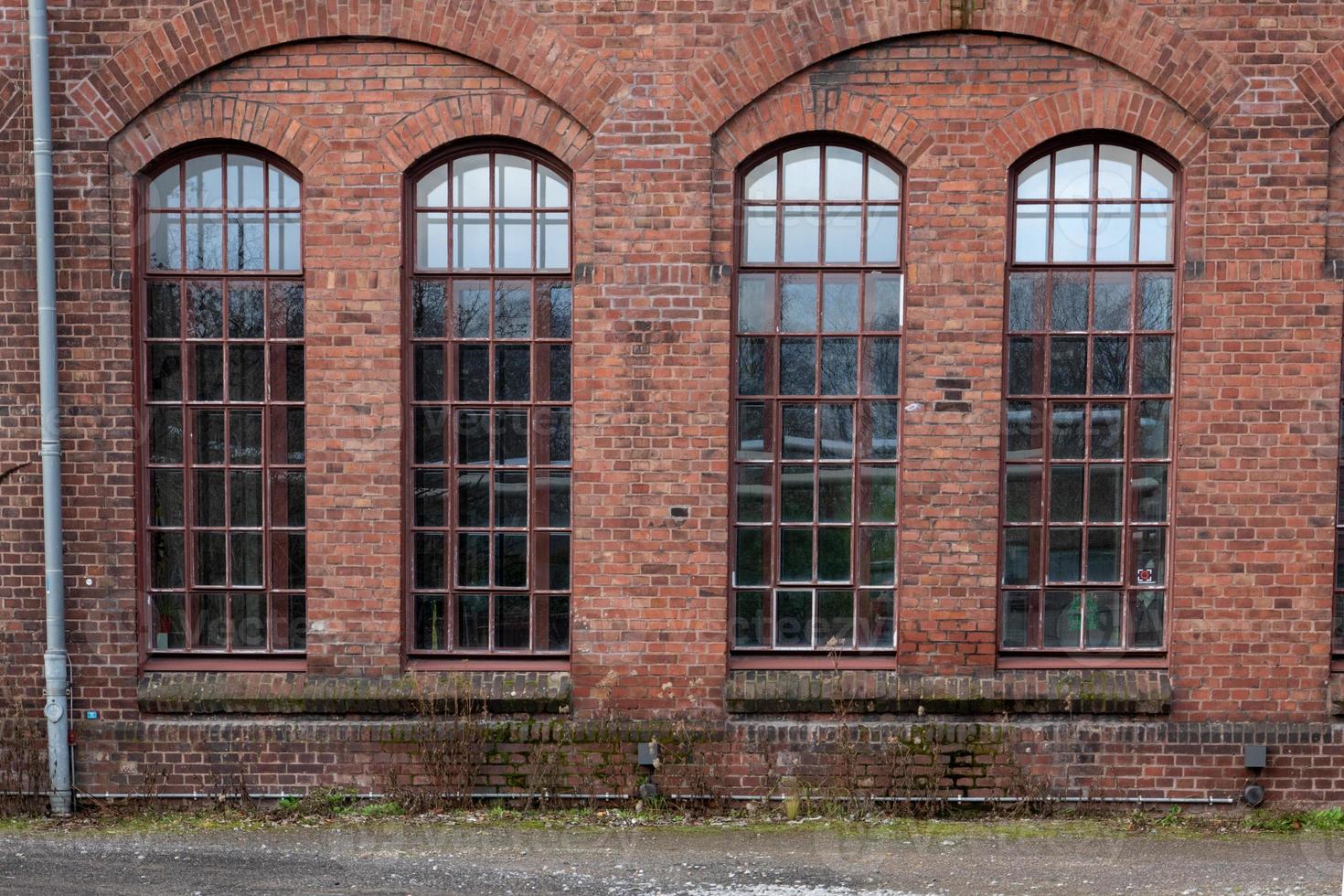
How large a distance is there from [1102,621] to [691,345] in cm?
341

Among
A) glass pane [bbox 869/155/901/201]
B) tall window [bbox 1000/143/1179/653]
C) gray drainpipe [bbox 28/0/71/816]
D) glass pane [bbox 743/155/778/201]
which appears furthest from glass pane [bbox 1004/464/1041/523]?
gray drainpipe [bbox 28/0/71/816]

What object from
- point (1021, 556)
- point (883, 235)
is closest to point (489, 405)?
point (883, 235)

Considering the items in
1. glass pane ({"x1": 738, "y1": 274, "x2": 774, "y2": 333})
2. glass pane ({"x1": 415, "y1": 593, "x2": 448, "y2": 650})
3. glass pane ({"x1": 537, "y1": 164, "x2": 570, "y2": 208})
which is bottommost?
glass pane ({"x1": 415, "y1": 593, "x2": 448, "y2": 650})

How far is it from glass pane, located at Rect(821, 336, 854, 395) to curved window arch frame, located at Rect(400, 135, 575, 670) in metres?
1.75

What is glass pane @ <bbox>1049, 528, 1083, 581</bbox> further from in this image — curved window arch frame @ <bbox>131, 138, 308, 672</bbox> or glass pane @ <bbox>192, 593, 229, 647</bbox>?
glass pane @ <bbox>192, 593, 229, 647</bbox>

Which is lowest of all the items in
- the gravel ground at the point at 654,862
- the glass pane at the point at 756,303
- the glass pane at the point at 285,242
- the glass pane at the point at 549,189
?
the gravel ground at the point at 654,862

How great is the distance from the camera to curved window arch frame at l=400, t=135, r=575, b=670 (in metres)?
→ 7.44

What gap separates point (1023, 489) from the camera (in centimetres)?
A: 750

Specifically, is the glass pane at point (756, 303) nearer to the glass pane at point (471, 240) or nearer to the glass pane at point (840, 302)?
the glass pane at point (840, 302)

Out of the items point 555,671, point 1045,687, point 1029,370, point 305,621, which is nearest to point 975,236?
point 1029,370

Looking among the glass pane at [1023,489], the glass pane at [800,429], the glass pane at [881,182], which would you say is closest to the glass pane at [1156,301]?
the glass pane at [1023,489]

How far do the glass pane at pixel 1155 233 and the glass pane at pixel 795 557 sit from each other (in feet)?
9.80

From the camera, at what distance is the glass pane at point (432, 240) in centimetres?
752

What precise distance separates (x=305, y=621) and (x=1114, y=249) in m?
6.11
